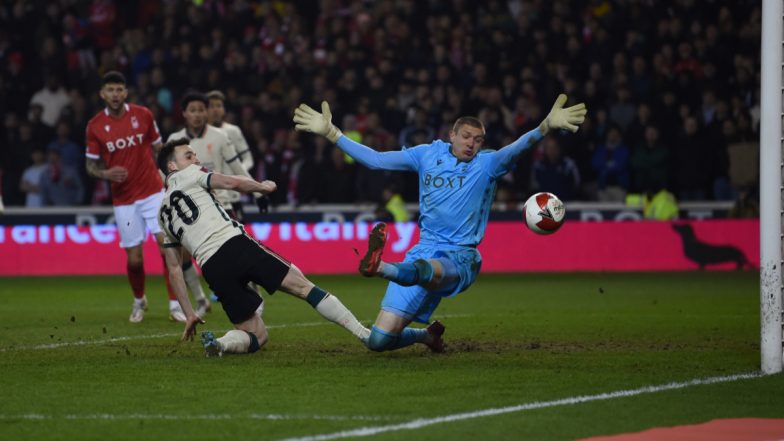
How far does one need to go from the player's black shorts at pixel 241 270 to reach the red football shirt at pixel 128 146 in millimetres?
4082

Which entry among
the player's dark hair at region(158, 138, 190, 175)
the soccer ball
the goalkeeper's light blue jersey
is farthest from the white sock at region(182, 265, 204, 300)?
the soccer ball

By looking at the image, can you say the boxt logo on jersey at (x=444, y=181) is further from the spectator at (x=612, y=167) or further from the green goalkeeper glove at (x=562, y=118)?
the spectator at (x=612, y=167)

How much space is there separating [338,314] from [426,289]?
0.70 meters

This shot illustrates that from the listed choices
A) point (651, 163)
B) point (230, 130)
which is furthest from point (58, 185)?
point (651, 163)

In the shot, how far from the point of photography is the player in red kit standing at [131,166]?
14.0 metres

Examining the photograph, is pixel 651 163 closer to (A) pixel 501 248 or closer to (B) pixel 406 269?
(A) pixel 501 248

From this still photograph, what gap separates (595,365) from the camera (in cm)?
974

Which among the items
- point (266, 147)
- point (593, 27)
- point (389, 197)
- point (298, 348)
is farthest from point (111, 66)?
point (298, 348)

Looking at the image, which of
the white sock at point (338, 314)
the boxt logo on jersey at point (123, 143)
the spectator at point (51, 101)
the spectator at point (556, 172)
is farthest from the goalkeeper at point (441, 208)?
the spectator at point (51, 101)

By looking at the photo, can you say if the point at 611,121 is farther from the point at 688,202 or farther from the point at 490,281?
the point at 490,281

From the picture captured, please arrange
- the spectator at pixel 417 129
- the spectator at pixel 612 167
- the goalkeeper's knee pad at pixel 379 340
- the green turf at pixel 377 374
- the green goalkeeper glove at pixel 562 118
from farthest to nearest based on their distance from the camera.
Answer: the spectator at pixel 612 167, the spectator at pixel 417 129, the goalkeeper's knee pad at pixel 379 340, the green goalkeeper glove at pixel 562 118, the green turf at pixel 377 374

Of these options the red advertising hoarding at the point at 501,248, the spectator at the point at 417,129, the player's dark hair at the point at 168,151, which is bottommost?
the red advertising hoarding at the point at 501,248

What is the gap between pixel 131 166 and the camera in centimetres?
1405

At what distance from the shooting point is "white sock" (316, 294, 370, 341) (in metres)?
10.2
